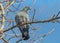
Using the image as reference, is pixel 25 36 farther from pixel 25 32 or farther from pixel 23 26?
pixel 23 26

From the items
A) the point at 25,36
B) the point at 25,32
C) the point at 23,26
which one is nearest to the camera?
the point at 25,36

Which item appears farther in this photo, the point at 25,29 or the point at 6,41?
the point at 25,29

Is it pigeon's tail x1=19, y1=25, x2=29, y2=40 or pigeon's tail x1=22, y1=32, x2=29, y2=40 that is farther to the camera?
pigeon's tail x1=19, y1=25, x2=29, y2=40

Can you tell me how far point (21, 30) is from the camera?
4.31 metres

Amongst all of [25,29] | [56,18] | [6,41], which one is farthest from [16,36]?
[56,18]

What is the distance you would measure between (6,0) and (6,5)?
0.57ft

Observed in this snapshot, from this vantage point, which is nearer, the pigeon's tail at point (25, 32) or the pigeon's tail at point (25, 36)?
the pigeon's tail at point (25, 36)

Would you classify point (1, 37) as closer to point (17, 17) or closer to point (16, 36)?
point (16, 36)

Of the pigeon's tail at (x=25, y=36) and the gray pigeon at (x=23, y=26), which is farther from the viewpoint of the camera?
the gray pigeon at (x=23, y=26)

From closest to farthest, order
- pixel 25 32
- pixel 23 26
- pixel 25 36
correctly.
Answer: pixel 25 36 < pixel 25 32 < pixel 23 26

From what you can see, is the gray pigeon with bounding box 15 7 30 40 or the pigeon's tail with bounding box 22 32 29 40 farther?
the gray pigeon with bounding box 15 7 30 40

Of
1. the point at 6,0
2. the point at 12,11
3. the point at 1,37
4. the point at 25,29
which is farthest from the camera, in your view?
the point at 25,29

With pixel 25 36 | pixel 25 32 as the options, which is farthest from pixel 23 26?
pixel 25 36

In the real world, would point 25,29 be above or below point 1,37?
below
